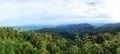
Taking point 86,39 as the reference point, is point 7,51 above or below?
below

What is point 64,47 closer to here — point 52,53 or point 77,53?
point 52,53

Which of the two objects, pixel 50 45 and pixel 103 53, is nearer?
pixel 103 53

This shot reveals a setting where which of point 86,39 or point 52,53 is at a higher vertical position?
point 86,39

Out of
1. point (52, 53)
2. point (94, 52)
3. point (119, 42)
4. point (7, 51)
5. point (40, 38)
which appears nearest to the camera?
point (94, 52)

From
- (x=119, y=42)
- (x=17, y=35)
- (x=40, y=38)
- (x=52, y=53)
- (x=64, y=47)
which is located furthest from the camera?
(x=17, y=35)

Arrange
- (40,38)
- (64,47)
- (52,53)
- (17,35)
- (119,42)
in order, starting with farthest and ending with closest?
(17,35), (40,38), (64,47), (52,53), (119,42)

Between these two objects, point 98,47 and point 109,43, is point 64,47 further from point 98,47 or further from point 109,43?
point 98,47

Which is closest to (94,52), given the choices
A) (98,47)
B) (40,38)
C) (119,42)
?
(98,47)

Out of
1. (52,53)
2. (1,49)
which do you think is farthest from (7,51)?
(52,53)

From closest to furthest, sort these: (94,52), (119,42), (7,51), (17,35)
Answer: (94,52), (119,42), (7,51), (17,35)
